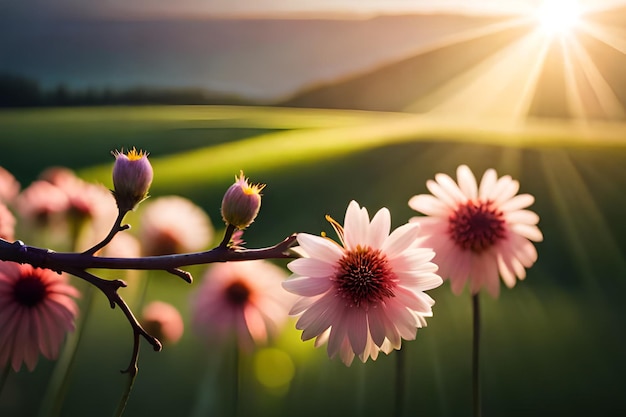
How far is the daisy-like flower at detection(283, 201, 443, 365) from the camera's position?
18 centimetres

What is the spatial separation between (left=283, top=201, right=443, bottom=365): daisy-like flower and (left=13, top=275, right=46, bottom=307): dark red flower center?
12cm

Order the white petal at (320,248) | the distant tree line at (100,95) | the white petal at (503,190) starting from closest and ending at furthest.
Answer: the white petal at (320,248)
the white petal at (503,190)
the distant tree line at (100,95)

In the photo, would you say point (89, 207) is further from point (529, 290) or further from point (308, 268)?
point (529, 290)

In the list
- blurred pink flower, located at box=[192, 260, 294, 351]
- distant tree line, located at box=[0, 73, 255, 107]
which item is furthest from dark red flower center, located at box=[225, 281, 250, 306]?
distant tree line, located at box=[0, 73, 255, 107]

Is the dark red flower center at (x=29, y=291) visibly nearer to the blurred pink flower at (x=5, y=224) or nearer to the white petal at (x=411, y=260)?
the blurred pink flower at (x=5, y=224)

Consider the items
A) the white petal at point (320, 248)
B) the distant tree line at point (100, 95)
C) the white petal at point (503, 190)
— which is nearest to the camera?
the white petal at point (320, 248)

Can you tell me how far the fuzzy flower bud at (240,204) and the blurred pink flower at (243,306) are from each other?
0.15 m

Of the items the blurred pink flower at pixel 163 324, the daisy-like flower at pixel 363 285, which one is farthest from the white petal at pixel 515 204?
the blurred pink flower at pixel 163 324

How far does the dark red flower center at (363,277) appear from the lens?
7.3 inches

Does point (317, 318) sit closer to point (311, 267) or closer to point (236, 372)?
point (311, 267)

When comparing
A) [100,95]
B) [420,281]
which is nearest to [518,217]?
[420,281]

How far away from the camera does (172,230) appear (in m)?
0.42

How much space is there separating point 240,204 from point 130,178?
4cm

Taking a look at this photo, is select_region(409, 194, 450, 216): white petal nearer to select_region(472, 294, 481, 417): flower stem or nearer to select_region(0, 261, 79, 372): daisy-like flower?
select_region(472, 294, 481, 417): flower stem
